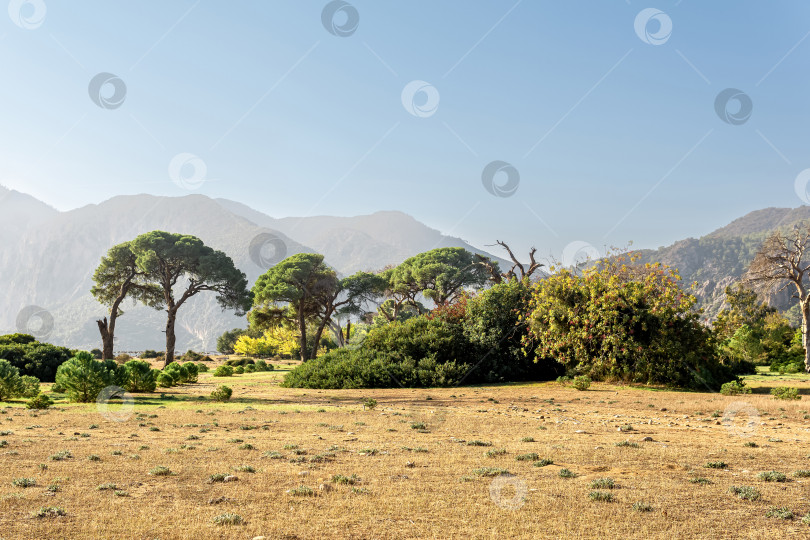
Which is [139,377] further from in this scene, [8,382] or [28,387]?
[8,382]

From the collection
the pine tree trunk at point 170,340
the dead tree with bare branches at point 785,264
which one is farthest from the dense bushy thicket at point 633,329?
the pine tree trunk at point 170,340

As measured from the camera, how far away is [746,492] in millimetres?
7012

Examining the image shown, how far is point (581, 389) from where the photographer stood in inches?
917

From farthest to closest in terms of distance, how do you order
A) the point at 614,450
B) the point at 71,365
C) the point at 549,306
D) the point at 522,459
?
the point at 549,306
the point at 71,365
the point at 614,450
the point at 522,459

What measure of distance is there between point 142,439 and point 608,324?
19034 mm

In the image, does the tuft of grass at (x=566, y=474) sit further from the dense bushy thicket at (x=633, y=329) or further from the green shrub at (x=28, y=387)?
the green shrub at (x=28, y=387)

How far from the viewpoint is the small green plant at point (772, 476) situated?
25.7 ft

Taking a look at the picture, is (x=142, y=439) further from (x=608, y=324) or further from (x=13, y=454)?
(x=608, y=324)

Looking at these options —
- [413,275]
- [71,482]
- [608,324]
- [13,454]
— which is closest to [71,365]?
[13,454]

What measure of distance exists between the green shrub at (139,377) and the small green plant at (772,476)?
835 inches

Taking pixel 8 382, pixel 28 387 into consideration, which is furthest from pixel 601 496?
pixel 8 382

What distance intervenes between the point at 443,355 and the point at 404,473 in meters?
21.2

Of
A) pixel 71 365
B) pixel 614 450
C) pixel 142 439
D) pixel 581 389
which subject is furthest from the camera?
pixel 581 389

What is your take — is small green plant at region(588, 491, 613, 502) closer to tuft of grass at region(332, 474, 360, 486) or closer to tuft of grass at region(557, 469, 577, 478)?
tuft of grass at region(557, 469, 577, 478)
